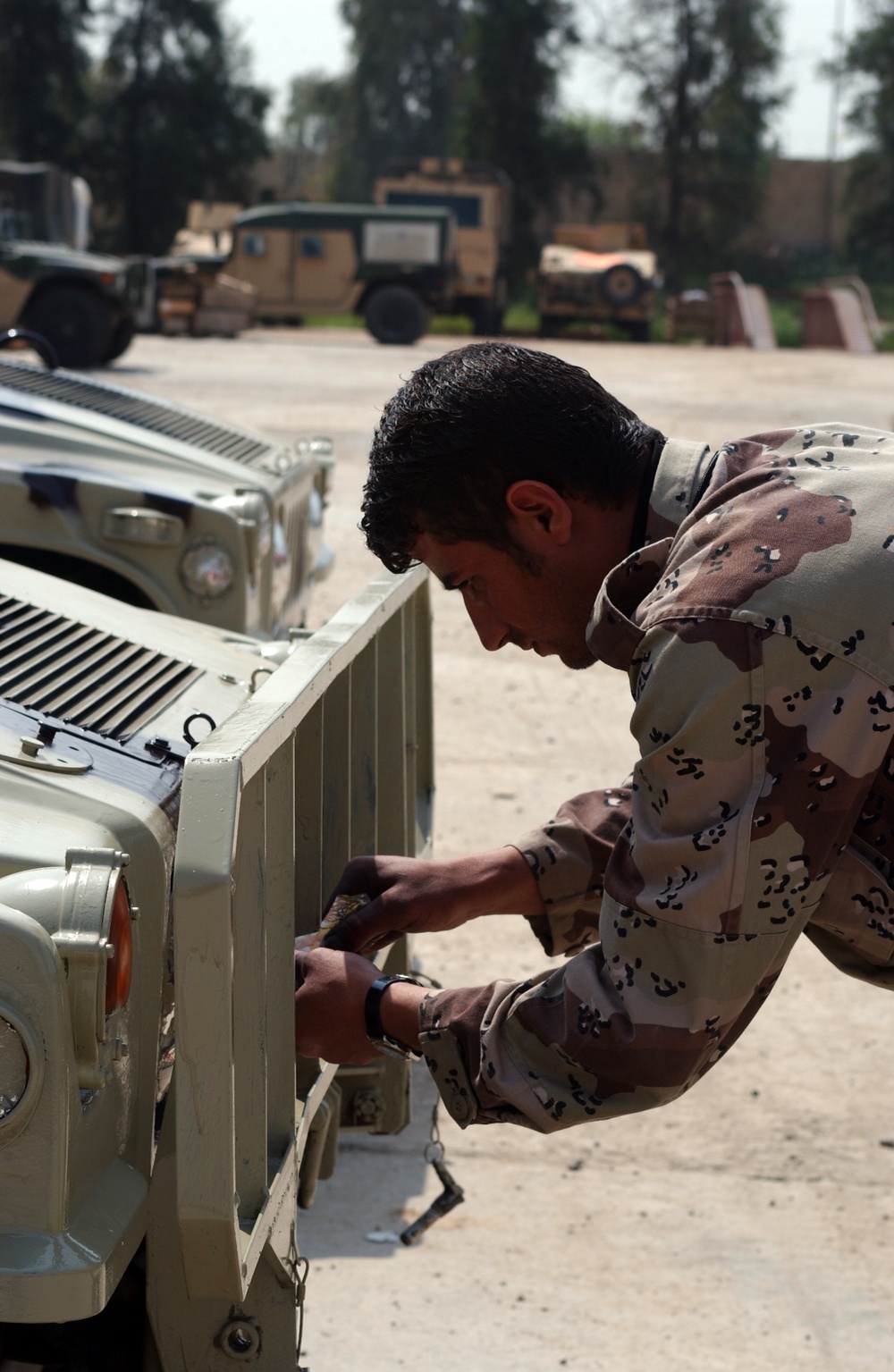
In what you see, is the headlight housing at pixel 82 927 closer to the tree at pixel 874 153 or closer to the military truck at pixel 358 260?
the military truck at pixel 358 260

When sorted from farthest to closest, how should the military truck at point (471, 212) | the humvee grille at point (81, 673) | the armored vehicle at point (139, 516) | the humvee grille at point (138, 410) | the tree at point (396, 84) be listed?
1. the tree at point (396, 84)
2. the military truck at point (471, 212)
3. the humvee grille at point (138, 410)
4. the armored vehicle at point (139, 516)
5. the humvee grille at point (81, 673)

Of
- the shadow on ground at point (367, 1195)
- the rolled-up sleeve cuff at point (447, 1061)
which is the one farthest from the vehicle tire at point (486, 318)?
the rolled-up sleeve cuff at point (447, 1061)

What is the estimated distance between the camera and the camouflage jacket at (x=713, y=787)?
1634mm

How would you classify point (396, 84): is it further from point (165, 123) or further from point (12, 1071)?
point (12, 1071)

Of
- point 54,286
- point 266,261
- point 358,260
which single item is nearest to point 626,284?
point 358,260

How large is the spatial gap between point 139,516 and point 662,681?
2240 mm

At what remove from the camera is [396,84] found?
2079 inches

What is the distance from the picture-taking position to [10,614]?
240 cm

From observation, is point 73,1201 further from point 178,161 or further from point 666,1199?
point 178,161

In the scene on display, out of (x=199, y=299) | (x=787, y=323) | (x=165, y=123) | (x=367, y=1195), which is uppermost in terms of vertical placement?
(x=165, y=123)

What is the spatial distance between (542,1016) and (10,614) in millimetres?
1075

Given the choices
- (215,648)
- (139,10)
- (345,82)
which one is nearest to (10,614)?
(215,648)

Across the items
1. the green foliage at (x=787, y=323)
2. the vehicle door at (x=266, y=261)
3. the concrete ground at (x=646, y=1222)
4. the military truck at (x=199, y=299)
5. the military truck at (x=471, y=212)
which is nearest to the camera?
the concrete ground at (x=646, y=1222)

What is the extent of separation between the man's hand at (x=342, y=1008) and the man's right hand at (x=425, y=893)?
0.59 ft
